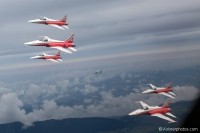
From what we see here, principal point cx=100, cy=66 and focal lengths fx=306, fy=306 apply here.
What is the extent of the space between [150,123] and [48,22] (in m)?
95.9

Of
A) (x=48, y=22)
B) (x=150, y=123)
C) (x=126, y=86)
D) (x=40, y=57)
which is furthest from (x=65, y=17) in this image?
(x=126, y=86)

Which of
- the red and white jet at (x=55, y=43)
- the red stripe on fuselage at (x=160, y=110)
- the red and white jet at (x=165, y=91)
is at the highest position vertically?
the red and white jet at (x=55, y=43)

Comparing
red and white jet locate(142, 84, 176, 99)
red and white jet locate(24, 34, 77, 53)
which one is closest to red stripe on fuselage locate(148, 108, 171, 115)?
red and white jet locate(142, 84, 176, 99)

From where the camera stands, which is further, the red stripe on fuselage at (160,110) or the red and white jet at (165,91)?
the red and white jet at (165,91)

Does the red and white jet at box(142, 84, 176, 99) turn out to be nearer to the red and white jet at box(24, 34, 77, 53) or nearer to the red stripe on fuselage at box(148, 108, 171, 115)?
the red stripe on fuselage at box(148, 108, 171, 115)

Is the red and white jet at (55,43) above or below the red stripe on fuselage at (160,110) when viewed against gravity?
above

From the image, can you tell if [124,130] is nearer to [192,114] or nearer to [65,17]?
[65,17]

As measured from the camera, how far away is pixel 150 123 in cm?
11869

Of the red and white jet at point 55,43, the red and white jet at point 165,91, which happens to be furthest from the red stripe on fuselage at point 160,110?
the red and white jet at point 55,43

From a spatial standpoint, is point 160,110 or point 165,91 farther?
point 165,91

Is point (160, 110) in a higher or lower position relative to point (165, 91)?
lower

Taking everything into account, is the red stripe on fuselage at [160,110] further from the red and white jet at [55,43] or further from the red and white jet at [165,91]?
the red and white jet at [55,43]

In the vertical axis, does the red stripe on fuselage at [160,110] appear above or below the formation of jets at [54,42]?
below

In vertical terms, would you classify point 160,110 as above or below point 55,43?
below
